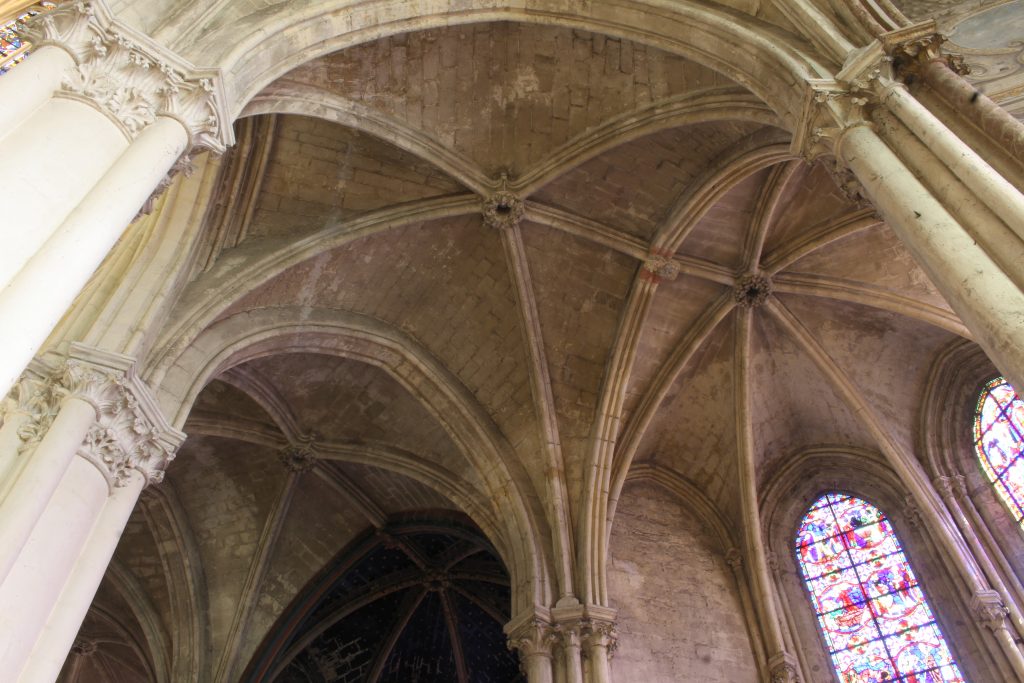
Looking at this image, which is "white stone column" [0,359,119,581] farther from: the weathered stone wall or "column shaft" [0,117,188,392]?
A: the weathered stone wall

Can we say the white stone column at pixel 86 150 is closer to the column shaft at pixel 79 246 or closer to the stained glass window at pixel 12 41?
the column shaft at pixel 79 246

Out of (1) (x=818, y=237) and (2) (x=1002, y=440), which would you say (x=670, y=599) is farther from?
(1) (x=818, y=237)

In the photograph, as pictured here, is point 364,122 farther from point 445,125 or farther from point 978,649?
point 978,649

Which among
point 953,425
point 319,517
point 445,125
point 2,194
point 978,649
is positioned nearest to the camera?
point 2,194

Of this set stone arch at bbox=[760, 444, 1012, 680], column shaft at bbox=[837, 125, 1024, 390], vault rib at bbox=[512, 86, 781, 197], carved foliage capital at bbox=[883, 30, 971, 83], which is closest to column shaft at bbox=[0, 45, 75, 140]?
column shaft at bbox=[837, 125, 1024, 390]

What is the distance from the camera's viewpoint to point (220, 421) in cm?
1272

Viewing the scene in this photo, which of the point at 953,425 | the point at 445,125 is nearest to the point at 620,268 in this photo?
the point at 445,125

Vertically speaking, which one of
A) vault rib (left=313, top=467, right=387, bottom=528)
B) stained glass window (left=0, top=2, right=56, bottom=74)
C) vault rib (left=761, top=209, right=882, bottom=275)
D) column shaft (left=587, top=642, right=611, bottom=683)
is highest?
vault rib (left=761, top=209, right=882, bottom=275)

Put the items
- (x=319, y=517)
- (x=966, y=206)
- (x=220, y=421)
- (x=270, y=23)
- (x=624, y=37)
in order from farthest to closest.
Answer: (x=319, y=517) → (x=220, y=421) → (x=624, y=37) → (x=270, y=23) → (x=966, y=206)

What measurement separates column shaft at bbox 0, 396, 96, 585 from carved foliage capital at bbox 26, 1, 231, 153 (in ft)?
8.01

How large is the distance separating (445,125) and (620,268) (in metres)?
3.07

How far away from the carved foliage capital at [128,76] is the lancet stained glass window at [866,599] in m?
9.28

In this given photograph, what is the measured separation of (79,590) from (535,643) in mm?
4830

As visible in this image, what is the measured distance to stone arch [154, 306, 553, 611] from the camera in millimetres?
10109
